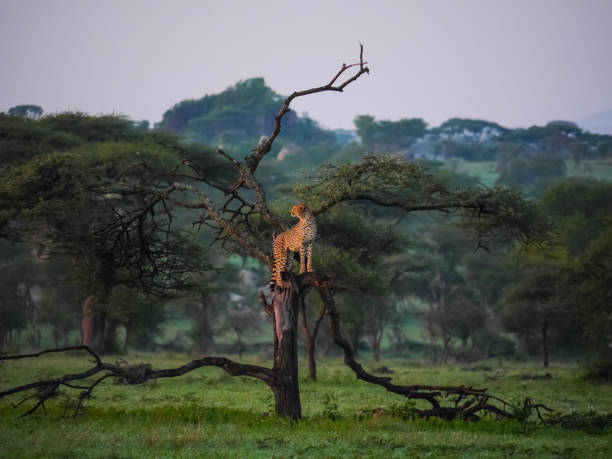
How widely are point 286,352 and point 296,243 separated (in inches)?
61.2

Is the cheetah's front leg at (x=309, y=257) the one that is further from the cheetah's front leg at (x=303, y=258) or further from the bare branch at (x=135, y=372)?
the bare branch at (x=135, y=372)

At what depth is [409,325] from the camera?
52.3m

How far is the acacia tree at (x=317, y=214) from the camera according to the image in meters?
10.9

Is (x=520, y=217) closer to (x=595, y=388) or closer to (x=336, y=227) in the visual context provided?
(x=595, y=388)

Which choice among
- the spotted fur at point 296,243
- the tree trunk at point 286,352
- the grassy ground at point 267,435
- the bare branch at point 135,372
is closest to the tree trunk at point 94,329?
the grassy ground at point 267,435

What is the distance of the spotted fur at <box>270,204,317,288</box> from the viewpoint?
11.3 meters

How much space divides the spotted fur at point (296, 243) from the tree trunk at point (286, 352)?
25 cm

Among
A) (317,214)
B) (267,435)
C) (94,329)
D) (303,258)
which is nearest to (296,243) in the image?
(303,258)

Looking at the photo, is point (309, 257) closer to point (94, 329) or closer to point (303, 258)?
point (303, 258)

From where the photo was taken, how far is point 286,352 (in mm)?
11086

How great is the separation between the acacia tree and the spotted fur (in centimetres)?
23

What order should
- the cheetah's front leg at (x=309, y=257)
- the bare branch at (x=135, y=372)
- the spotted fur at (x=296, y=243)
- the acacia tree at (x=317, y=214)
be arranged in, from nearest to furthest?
the bare branch at (x=135, y=372), the acacia tree at (x=317, y=214), the spotted fur at (x=296, y=243), the cheetah's front leg at (x=309, y=257)

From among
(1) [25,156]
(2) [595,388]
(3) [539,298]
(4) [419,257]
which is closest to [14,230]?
(1) [25,156]

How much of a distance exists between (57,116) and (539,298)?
64.1 ft
